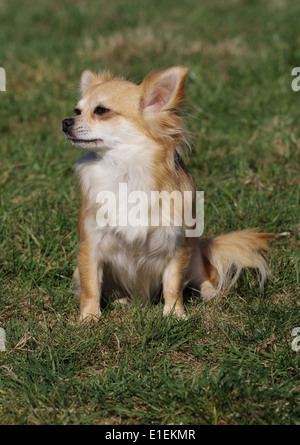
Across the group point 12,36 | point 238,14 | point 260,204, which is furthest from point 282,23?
point 260,204

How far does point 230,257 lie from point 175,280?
0.42 m

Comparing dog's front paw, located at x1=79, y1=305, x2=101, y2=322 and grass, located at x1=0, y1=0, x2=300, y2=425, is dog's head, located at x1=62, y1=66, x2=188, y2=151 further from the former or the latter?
dog's front paw, located at x1=79, y1=305, x2=101, y2=322

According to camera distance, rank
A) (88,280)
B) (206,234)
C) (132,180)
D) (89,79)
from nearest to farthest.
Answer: (132,180) → (88,280) → (89,79) → (206,234)

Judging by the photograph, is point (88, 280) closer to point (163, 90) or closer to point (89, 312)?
point (89, 312)

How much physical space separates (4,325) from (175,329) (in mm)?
813

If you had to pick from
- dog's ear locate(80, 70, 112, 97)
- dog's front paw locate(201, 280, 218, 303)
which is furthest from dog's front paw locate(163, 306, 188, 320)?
dog's ear locate(80, 70, 112, 97)

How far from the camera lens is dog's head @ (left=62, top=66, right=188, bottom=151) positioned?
2617 mm

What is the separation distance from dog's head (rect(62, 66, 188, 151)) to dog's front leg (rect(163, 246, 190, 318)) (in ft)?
1.92

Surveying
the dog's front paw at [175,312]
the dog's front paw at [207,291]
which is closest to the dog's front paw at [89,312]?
the dog's front paw at [175,312]

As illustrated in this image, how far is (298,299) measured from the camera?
9.37ft

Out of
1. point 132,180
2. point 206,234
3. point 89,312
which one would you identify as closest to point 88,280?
point 89,312

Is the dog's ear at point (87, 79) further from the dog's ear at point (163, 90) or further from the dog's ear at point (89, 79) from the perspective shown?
the dog's ear at point (163, 90)

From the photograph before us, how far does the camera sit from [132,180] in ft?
8.65
